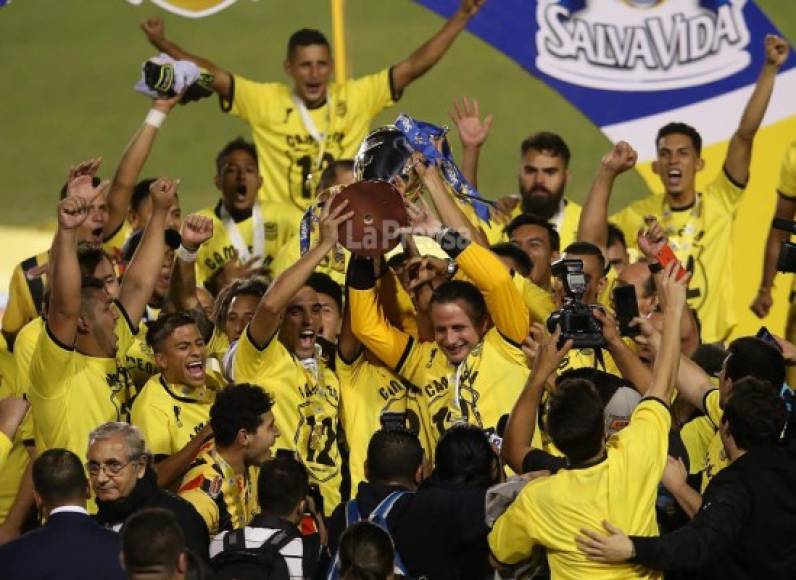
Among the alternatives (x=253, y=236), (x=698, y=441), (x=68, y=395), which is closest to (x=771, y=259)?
(x=253, y=236)

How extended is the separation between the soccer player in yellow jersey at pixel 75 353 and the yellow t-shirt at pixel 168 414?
123mm

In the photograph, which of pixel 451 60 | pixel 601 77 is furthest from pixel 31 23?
pixel 601 77

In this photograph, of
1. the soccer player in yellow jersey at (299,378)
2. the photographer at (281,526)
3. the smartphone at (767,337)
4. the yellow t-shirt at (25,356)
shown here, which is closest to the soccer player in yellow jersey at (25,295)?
the yellow t-shirt at (25,356)

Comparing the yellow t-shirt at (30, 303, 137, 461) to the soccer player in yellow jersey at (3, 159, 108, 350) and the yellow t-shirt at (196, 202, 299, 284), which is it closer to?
the soccer player in yellow jersey at (3, 159, 108, 350)

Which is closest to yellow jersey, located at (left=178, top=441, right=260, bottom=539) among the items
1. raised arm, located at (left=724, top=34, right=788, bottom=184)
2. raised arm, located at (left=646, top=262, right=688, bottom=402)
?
raised arm, located at (left=646, top=262, right=688, bottom=402)

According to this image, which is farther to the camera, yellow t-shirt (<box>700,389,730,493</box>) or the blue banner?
the blue banner

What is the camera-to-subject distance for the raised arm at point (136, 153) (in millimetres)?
8672

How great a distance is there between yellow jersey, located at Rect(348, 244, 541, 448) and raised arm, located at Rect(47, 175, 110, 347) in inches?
44.6

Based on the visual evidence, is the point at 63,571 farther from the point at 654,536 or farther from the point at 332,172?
the point at 332,172

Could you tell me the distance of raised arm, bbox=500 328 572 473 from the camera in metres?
5.91

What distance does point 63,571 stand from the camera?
5.39m

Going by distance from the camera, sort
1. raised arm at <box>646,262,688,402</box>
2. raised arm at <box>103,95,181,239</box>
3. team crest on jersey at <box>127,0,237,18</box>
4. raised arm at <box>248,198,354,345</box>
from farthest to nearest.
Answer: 1. team crest on jersey at <box>127,0,237,18</box>
2. raised arm at <box>103,95,181,239</box>
3. raised arm at <box>248,198,354,345</box>
4. raised arm at <box>646,262,688,402</box>

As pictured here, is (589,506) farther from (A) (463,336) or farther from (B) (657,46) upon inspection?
(B) (657,46)

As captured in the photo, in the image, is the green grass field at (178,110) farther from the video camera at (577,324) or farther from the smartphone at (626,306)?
the video camera at (577,324)
